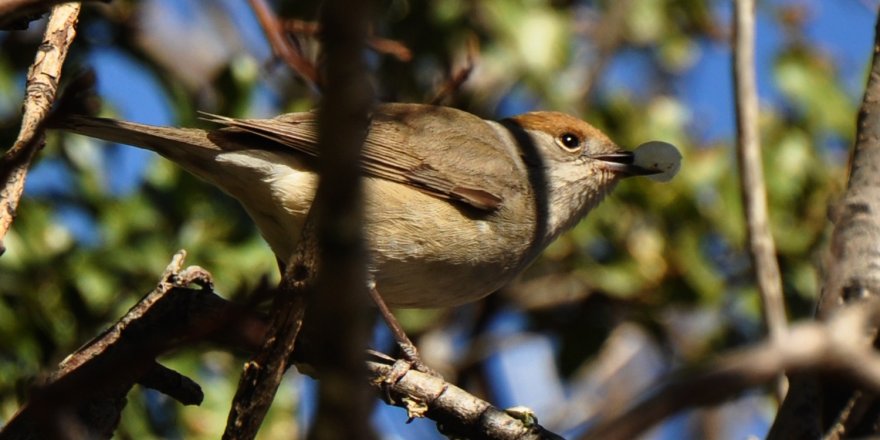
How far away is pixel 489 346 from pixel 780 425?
5247 millimetres

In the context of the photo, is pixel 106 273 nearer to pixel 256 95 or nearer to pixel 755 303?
pixel 256 95

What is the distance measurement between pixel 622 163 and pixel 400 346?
6.29ft

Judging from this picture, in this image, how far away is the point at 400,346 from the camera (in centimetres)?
432

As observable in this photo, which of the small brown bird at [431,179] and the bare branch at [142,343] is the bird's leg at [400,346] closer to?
the small brown bird at [431,179]

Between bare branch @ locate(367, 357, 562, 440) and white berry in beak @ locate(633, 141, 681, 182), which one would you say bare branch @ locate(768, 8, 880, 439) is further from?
white berry in beak @ locate(633, 141, 681, 182)

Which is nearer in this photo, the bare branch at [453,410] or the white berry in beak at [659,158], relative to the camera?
the bare branch at [453,410]

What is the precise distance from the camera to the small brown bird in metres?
4.53

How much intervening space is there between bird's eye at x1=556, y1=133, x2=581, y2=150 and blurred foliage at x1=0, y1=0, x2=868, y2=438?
50 cm

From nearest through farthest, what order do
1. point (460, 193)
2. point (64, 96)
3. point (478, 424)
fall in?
point (64, 96), point (478, 424), point (460, 193)

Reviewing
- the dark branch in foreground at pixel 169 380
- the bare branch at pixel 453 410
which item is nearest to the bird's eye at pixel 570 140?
the bare branch at pixel 453 410

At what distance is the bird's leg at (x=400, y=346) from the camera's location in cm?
377

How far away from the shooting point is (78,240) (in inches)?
211

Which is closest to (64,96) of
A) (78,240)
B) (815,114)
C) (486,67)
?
(78,240)

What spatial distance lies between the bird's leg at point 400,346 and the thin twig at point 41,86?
1415mm
